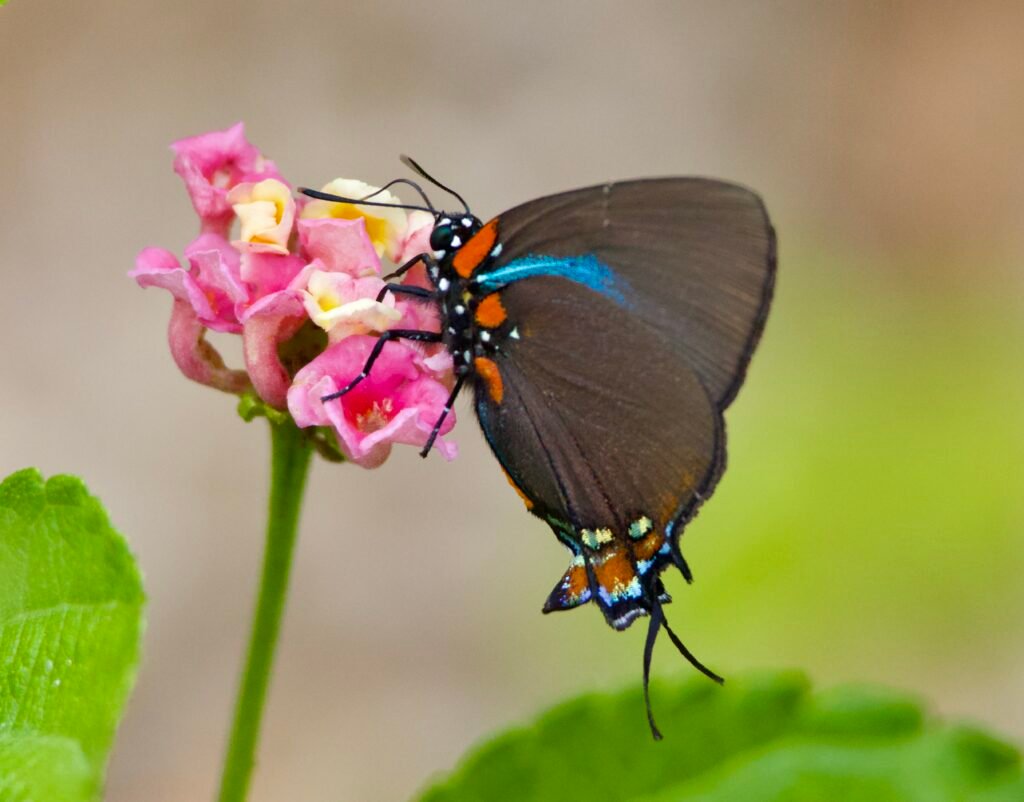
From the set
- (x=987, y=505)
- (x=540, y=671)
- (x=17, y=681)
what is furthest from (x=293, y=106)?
(x=17, y=681)

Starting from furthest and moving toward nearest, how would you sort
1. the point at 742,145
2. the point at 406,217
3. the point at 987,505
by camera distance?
1. the point at 742,145
2. the point at 987,505
3. the point at 406,217

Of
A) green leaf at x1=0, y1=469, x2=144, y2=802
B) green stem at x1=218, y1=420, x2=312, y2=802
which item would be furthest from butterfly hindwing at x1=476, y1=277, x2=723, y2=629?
green leaf at x1=0, y1=469, x2=144, y2=802

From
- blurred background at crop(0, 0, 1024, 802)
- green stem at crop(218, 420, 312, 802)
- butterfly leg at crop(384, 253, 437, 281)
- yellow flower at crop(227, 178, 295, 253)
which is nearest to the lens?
green stem at crop(218, 420, 312, 802)

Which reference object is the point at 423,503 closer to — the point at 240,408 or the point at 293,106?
the point at 293,106

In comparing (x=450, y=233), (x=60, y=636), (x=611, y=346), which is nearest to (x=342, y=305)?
(x=450, y=233)

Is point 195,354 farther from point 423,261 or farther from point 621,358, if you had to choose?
point 621,358

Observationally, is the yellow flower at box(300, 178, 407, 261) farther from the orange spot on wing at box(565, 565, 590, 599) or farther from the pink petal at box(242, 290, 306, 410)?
the orange spot on wing at box(565, 565, 590, 599)
